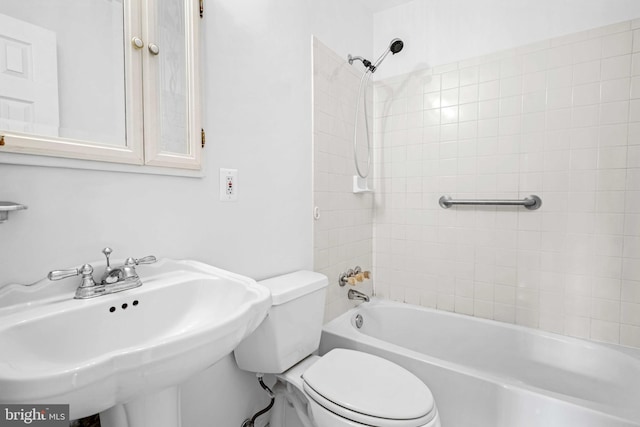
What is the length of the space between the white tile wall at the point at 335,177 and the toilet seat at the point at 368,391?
55 centimetres

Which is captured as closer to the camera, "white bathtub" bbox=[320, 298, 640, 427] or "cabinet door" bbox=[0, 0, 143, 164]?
"cabinet door" bbox=[0, 0, 143, 164]

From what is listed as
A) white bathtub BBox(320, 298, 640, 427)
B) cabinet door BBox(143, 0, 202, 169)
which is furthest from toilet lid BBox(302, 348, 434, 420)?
cabinet door BBox(143, 0, 202, 169)

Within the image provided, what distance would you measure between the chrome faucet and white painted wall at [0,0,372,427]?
2.6 inches

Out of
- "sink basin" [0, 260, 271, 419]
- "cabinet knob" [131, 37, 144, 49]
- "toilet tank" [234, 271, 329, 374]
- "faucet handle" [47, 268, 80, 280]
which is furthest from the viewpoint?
"toilet tank" [234, 271, 329, 374]

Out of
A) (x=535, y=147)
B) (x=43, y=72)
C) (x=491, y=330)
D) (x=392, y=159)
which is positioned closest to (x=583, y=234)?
(x=535, y=147)

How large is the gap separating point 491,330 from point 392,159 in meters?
1.20

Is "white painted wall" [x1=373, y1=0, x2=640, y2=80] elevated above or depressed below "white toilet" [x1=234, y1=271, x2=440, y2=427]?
above

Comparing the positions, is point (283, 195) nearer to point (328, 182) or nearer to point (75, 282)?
point (328, 182)

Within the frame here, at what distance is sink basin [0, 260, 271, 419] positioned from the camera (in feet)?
1.58

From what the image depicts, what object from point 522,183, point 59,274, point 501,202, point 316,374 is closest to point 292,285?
point 316,374

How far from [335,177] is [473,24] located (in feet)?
4.00

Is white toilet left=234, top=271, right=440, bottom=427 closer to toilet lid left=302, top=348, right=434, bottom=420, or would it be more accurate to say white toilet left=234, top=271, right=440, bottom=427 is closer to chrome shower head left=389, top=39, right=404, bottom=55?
toilet lid left=302, top=348, right=434, bottom=420

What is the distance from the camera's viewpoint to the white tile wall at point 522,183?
1529mm

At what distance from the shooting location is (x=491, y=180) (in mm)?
1828
